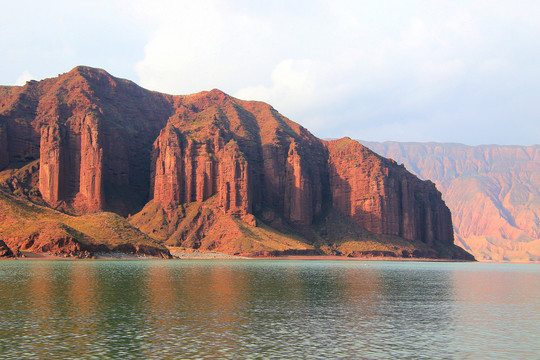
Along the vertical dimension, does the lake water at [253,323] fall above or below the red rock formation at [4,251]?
below

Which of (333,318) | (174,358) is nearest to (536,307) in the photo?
(333,318)

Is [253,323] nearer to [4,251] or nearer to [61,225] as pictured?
[4,251]

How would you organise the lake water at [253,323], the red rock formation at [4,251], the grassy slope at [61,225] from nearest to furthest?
the lake water at [253,323] → the red rock formation at [4,251] → the grassy slope at [61,225]

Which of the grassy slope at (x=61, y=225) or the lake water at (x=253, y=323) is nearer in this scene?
the lake water at (x=253, y=323)

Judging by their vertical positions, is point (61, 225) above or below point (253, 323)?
above

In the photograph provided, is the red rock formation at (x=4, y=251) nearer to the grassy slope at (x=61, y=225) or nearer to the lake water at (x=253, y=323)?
the grassy slope at (x=61, y=225)

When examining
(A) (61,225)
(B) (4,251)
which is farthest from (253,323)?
(A) (61,225)

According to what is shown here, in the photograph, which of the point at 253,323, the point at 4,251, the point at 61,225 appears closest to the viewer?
the point at 253,323

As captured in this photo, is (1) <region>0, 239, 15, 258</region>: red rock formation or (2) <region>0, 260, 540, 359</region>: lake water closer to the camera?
(2) <region>0, 260, 540, 359</region>: lake water

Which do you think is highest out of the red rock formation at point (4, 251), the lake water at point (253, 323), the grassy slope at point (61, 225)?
the grassy slope at point (61, 225)

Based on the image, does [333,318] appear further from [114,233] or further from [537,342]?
[114,233]

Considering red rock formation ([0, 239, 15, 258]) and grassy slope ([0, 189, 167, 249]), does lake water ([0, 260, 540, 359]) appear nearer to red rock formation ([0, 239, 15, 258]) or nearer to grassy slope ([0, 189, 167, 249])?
red rock formation ([0, 239, 15, 258])

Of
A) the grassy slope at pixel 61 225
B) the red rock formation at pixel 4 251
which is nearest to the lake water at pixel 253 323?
the red rock formation at pixel 4 251

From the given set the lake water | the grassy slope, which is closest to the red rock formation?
the grassy slope
